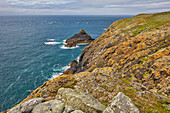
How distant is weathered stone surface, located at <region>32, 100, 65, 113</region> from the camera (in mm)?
9422

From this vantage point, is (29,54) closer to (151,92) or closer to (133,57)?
(133,57)

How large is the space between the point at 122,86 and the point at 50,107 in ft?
32.4

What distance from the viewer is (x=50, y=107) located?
9719 mm

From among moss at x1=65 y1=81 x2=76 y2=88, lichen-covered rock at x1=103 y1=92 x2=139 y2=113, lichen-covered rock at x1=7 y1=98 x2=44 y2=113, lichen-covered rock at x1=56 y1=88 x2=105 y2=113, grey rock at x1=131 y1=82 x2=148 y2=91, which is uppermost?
lichen-covered rock at x1=103 y1=92 x2=139 y2=113

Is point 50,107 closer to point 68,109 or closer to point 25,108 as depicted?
point 68,109

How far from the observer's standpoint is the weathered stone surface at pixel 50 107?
942cm

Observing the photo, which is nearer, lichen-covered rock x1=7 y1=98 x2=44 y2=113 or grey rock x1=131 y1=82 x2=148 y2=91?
lichen-covered rock x1=7 y1=98 x2=44 y2=113

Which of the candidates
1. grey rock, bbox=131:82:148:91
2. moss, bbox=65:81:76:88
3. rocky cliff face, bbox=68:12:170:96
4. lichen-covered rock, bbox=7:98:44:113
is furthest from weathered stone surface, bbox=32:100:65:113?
rocky cliff face, bbox=68:12:170:96

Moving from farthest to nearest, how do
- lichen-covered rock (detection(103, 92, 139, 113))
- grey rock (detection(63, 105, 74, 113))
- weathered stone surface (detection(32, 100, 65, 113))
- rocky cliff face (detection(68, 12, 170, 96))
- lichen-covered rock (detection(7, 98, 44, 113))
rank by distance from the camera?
rocky cliff face (detection(68, 12, 170, 96)) → lichen-covered rock (detection(7, 98, 44, 113)) → weathered stone surface (detection(32, 100, 65, 113)) → grey rock (detection(63, 105, 74, 113)) → lichen-covered rock (detection(103, 92, 139, 113))

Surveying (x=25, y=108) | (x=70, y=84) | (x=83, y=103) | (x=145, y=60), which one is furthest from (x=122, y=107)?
(x=145, y=60)

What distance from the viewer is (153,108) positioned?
31.5 ft

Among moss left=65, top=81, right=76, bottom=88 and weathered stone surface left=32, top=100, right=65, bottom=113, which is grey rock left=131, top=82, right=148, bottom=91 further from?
weathered stone surface left=32, top=100, right=65, bottom=113

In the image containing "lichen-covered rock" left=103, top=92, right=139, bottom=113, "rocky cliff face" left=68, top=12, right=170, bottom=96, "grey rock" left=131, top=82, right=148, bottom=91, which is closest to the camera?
"lichen-covered rock" left=103, top=92, right=139, bottom=113

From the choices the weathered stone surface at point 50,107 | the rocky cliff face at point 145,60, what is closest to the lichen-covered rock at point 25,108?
the weathered stone surface at point 50,107
